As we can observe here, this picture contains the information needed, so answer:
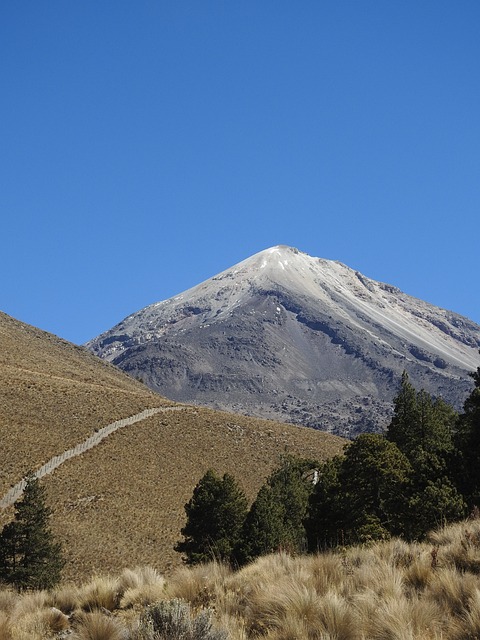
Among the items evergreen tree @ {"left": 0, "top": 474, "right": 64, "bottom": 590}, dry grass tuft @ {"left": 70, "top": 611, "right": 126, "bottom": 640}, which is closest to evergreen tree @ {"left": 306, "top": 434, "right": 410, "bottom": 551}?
evergreen tree @ {"left": 0, "top": 474, "right": 64, "bottom": 590}

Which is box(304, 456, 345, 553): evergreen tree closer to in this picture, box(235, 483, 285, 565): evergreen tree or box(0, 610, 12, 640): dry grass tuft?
box(235, 483, 285, 565): evergreen tree

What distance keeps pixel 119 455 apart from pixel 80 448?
4.33 metres

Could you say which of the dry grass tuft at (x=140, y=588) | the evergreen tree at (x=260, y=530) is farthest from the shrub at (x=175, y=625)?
the evergreen tree at (x=260, y=530)

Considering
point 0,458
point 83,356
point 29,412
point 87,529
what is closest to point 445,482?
point 87,529

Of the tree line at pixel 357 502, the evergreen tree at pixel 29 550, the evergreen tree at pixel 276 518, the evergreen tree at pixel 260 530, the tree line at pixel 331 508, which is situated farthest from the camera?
the evergreen tree at pixel 29 550

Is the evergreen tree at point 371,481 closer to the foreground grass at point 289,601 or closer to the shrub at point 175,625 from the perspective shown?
the foreground grass at point 289,601

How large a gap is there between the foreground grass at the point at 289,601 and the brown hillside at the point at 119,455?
126 ft

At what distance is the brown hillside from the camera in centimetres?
5566

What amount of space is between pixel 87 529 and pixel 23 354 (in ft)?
221

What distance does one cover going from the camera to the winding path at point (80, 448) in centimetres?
5813

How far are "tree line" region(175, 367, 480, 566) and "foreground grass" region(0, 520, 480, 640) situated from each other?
341 inches

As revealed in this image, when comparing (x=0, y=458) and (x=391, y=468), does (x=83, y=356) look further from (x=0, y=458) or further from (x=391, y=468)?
→ (x=391, y=468)

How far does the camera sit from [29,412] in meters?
79.9

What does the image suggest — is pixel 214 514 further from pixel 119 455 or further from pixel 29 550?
pixel 119 455
